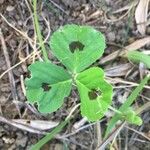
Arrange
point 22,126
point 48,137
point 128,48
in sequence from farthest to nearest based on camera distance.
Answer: point 128,48, point 22,126, point 48,137

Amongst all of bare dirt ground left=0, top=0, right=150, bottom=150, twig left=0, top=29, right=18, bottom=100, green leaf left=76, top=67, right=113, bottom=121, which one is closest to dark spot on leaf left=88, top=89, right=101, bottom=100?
green leaf left=76, top=67, right=113, bottom=121

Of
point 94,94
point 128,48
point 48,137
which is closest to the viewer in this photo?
point 94,94

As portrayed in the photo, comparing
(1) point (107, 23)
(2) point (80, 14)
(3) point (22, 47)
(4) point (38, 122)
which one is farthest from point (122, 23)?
(4) point (38, 122)

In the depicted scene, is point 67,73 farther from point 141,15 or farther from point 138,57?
point 141,15

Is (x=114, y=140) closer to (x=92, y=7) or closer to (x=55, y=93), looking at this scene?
(x=55, y=93)

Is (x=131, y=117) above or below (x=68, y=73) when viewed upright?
below

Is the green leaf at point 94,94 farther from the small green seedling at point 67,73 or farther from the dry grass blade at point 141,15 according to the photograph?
the dry grass blade at point 141,15

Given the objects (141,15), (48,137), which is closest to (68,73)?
(48,137)
